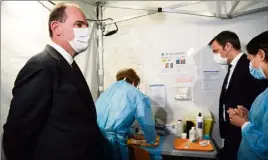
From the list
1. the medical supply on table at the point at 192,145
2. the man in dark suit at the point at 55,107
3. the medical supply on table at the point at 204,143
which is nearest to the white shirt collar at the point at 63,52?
the man in dark suit at the point at 55,107

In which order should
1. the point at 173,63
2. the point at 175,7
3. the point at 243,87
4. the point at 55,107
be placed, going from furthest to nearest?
the point at 173,63, the point at 175,7, the point at 243,87, the point at 55,107

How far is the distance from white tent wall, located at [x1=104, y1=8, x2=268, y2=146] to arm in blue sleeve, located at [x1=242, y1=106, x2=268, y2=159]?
809 mm

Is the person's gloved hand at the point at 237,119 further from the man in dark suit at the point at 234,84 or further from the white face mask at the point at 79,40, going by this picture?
the white face mask at the point at 79,40

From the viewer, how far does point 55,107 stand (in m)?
0.62

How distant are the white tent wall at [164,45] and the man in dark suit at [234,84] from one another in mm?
135

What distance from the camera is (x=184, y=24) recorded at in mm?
1621

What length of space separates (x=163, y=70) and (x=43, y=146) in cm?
124

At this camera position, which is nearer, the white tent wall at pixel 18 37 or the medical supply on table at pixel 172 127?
the white tent wall at pixel 18 37

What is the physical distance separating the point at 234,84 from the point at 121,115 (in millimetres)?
692

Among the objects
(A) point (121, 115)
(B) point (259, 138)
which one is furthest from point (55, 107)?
(B) point (259, 138)

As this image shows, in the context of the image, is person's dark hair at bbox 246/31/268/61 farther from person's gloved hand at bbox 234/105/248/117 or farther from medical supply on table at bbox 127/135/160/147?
medical supply on table at bbox 127/135/160/147

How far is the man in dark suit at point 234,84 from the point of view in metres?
1.01

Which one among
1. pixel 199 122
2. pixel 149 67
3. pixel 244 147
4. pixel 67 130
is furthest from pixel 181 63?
pixel 67 130

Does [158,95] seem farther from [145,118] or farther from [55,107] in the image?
[55,107]
